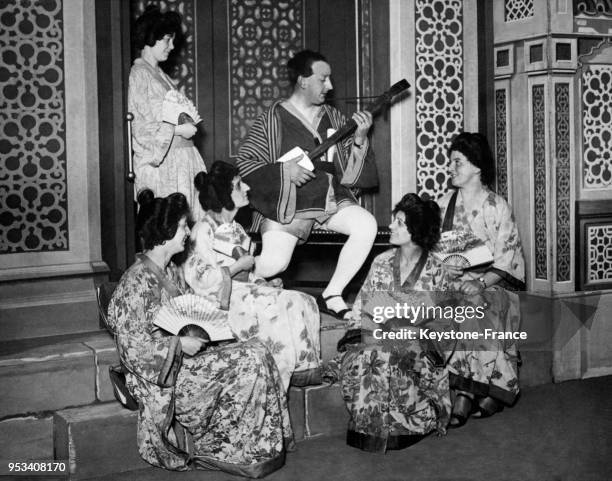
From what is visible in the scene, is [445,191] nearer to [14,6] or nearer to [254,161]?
[254,161]

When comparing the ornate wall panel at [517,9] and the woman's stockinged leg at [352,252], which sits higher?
the ornate wall panel at [517,9]

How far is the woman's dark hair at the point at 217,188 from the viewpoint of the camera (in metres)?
5.04

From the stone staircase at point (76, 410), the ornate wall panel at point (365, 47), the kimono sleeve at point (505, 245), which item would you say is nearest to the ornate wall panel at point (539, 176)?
the kimono sleeve at point (505, 245)

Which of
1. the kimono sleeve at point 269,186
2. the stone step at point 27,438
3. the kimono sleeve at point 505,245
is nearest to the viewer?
the stone step at point 27,438

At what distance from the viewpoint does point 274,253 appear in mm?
5570

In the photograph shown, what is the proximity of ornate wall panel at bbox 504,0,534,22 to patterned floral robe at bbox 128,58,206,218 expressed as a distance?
101 inches

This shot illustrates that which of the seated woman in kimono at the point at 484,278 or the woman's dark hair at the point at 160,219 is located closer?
the woman's dark hair at the point at 160,219

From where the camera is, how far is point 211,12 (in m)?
6.49

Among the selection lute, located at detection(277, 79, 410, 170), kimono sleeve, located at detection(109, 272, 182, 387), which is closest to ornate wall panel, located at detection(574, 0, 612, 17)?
lute, located at detection(277, 79, 410, 170)

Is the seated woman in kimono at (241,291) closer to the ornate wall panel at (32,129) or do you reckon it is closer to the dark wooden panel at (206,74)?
the ornate wall panel at (32,129)

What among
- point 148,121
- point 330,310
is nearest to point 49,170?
point 148,121

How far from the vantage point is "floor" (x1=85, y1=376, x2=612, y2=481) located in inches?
174

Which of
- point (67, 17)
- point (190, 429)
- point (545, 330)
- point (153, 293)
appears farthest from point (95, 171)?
point (545, 330)

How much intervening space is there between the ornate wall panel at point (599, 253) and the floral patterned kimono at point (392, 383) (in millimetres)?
1810
